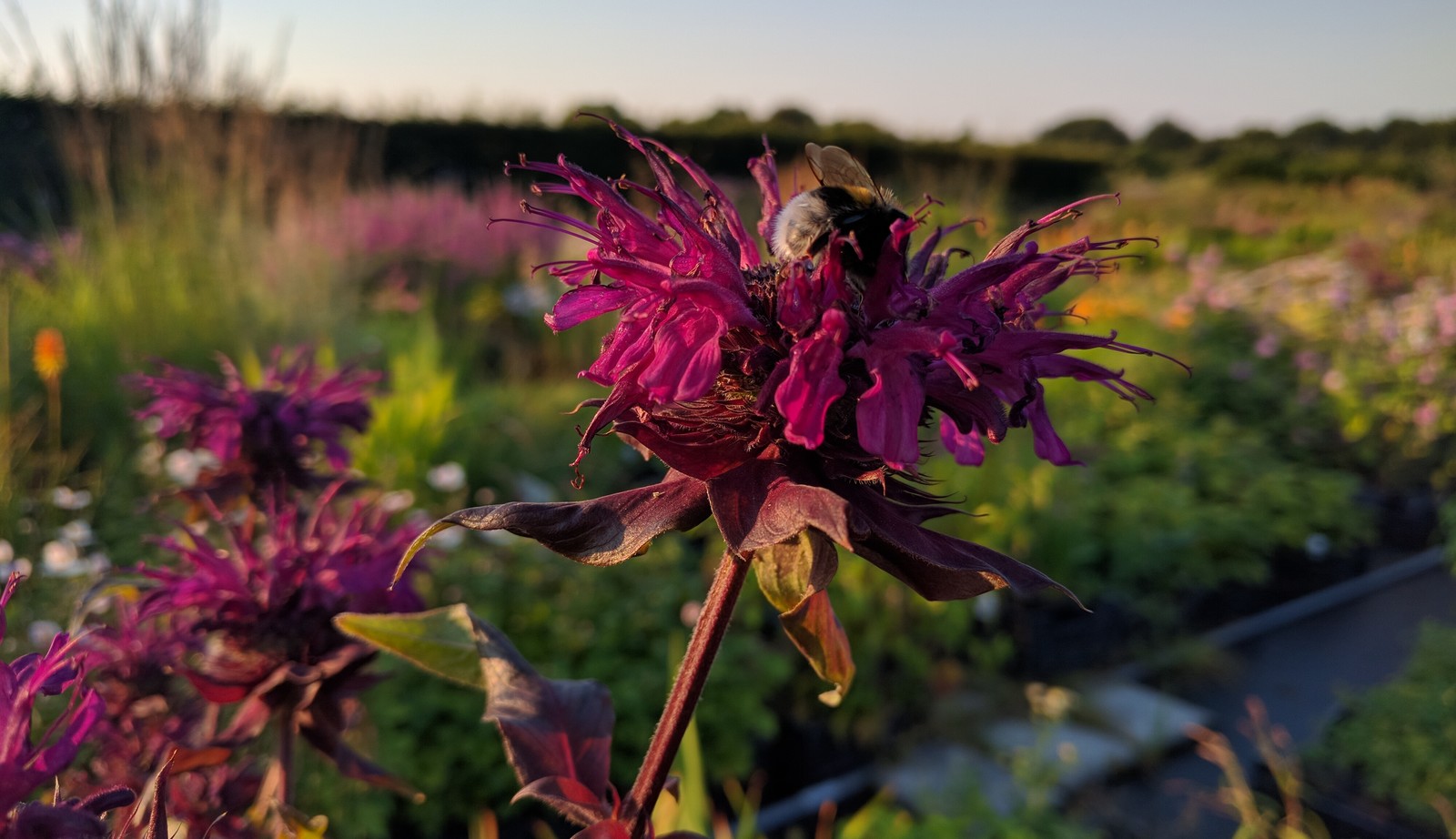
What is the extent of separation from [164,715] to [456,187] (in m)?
9.73

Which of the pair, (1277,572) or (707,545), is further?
(1277,572)

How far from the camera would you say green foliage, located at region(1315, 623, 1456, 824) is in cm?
279

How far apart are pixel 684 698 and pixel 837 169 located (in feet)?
1.53

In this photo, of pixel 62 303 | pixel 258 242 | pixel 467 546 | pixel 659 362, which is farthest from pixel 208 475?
pixel 258 242

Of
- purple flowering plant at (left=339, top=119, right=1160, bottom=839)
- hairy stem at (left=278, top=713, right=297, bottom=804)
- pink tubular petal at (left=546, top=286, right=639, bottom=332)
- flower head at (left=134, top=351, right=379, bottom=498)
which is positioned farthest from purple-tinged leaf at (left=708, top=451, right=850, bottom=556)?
flower head at (left=134, top=351, right=379, bottom=498)

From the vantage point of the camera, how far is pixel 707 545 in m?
3.63

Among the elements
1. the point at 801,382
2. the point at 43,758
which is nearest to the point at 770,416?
the point at 801,382

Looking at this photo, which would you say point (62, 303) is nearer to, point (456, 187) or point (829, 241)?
point (829, 241)

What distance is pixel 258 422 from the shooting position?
1.37m

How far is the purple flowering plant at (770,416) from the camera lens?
2.26 feet

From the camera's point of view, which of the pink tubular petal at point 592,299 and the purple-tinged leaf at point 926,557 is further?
the pink tubular petal at point 592,299

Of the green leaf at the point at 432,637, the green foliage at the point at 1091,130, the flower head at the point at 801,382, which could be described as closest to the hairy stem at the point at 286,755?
the green leaf at the point at 432,637

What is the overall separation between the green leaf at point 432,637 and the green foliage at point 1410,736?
299 cm

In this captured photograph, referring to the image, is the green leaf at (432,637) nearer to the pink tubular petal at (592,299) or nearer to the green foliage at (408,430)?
the pink tubular petal at (592,299)
